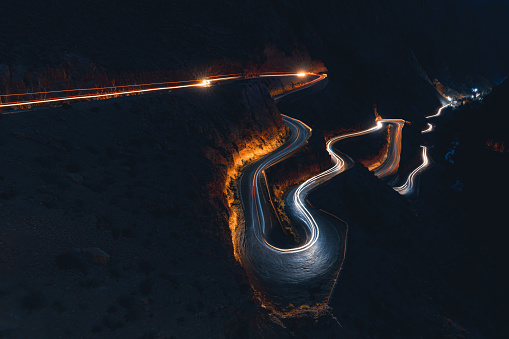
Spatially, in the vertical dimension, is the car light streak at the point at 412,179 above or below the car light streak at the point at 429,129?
below

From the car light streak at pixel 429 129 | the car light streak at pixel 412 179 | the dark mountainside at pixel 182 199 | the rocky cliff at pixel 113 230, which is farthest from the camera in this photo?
the car light streak at pixel 429 129

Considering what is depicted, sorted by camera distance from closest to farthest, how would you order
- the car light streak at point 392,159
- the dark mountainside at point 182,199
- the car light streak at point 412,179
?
the dark mountainside at point 182,199, the car light streak at point 412,179, the car light streak at point 392,159

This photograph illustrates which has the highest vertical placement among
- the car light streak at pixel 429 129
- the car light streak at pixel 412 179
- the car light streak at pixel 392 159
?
the car light streak at pixel 429 129

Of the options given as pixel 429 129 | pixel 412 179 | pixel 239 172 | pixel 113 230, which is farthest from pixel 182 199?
pixel 429 129

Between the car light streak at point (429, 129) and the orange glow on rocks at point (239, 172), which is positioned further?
the car light streak at point (429, 129)

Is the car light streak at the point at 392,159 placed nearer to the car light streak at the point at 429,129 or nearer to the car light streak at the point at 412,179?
the car light streak at the point at 412,179

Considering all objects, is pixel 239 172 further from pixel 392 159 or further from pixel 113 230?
pixel 392 159

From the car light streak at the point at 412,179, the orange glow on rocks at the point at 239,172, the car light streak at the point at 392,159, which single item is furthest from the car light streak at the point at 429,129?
the orange glow on rocks at the point at 239,172

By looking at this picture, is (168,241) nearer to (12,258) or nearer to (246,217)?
(12,258)
